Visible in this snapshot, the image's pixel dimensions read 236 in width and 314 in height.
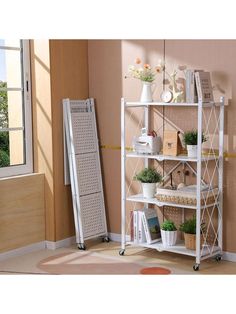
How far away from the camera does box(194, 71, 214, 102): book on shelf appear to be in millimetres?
3878

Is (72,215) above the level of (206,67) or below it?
below

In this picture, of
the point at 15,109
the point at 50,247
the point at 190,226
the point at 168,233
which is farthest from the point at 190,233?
the point at 15,109

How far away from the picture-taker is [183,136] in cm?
415

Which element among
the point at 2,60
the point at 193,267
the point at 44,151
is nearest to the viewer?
the point at 193,267

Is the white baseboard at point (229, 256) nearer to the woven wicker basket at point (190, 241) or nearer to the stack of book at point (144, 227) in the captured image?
the woven wicker basket at point (190, 241)

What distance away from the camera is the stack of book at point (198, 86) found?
388 centimetres

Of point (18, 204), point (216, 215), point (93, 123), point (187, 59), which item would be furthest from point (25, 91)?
point (216, 215)

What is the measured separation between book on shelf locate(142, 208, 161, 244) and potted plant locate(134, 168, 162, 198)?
162mm

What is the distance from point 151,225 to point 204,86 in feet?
4.14

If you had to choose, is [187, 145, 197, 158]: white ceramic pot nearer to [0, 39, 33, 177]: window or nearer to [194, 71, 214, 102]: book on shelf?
[194, 71, 214, 102]: book on shelf

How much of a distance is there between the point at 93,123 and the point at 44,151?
544 millimetres

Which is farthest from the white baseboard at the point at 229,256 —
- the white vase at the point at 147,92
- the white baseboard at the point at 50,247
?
the white vase at the point at 147,92

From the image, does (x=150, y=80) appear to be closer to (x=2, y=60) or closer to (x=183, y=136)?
(x=183, y=136)

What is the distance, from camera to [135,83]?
461 centimetres
